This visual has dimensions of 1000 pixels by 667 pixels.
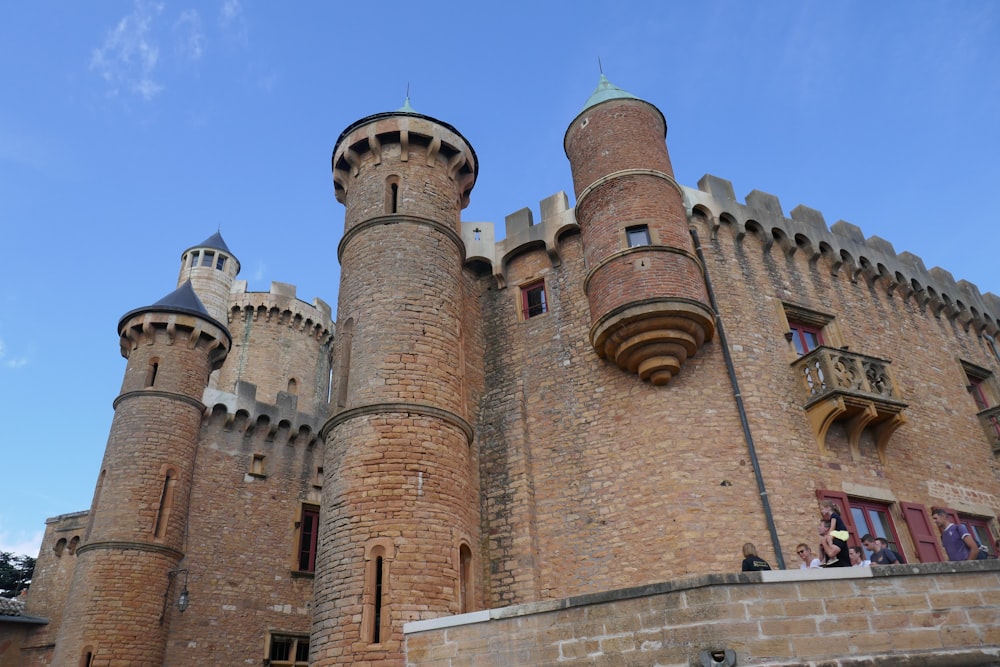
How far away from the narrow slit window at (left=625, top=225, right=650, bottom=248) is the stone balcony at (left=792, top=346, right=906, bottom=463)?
3.96 meters

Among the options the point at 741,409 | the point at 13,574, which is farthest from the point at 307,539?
the point at 13,574

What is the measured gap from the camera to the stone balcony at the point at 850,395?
13508 mm

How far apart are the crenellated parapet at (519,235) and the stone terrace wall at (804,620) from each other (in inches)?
381

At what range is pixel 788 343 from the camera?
48.6 feet

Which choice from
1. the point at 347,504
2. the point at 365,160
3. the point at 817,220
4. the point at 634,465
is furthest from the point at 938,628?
the point at 365,160

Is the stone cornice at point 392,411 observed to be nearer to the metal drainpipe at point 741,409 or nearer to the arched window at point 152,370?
the metal drainpipe at point 741,409

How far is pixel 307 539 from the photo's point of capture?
2036 cm

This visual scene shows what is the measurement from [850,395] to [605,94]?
8709mm

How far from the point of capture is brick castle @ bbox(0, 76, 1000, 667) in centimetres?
870

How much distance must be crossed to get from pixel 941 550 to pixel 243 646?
52.6 ft

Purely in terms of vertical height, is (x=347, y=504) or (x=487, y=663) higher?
(x=347, y=504)

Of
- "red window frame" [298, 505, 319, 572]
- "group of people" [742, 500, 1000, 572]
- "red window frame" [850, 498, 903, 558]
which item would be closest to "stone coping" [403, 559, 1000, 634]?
"group of people" [742, 500, 1000, 572]

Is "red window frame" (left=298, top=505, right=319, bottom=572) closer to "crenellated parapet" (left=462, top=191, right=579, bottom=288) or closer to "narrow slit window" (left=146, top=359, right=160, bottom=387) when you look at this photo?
"narrow slit window" (left=146, top=359, right=160, bottom=387)

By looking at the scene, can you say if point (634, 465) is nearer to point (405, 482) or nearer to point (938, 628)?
point (405, 482)
